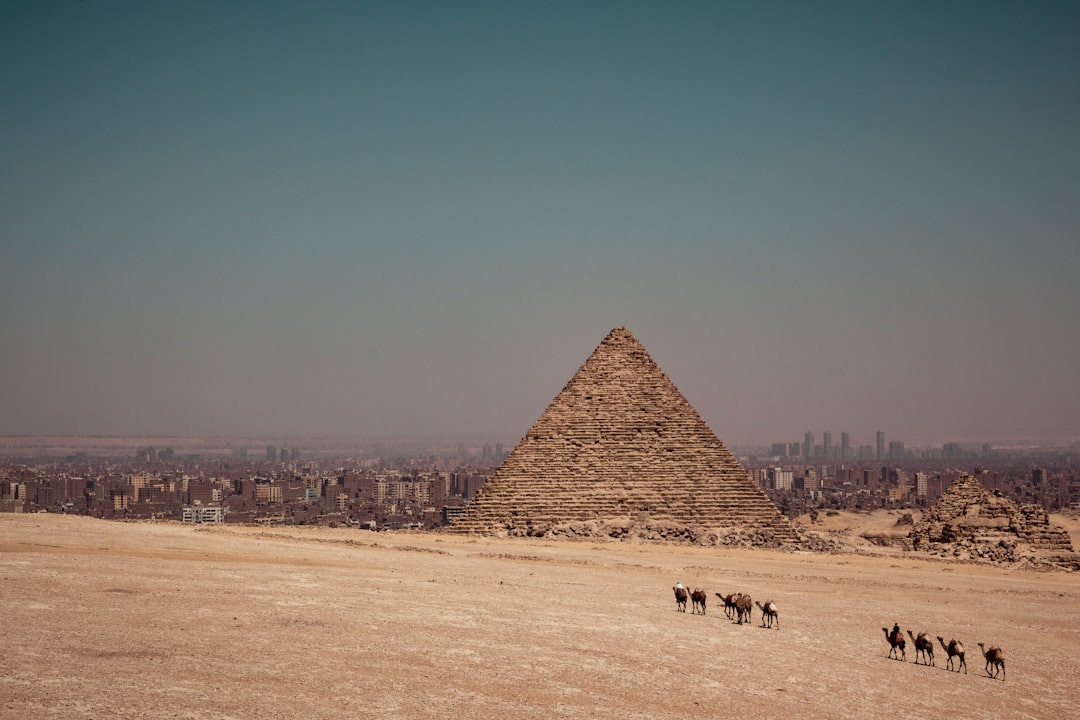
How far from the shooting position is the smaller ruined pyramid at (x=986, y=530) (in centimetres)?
3206

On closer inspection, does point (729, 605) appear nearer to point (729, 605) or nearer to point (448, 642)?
point (729, 605)

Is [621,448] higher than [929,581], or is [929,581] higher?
[621,448]

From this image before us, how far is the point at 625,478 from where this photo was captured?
109 ft

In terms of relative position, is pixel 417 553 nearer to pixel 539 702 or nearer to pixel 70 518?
pixel 70 518

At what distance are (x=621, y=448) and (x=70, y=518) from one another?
1599 cm

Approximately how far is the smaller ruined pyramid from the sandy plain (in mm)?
11176

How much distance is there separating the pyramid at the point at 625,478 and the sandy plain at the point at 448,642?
1086 cm

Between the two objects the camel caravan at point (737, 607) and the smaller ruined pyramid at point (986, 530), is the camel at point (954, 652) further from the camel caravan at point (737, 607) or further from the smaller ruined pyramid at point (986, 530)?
the smaller ruined pyramid at point (986, 530)

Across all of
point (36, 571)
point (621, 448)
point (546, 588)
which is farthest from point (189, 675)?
point (621, 448)

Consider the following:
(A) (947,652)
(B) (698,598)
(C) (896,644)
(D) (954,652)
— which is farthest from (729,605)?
(D) (954,652)

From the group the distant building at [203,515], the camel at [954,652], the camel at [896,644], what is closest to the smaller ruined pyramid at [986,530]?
the camel at [896,644]

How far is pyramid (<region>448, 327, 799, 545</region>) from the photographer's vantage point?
32500mm

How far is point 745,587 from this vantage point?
68.3 feet

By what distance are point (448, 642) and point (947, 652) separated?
584 centimetres
